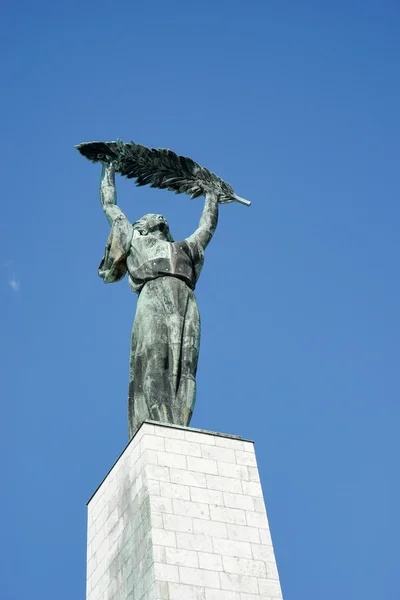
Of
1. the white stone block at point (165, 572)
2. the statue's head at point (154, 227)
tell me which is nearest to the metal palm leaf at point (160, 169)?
the statue's head at point (154, 227)

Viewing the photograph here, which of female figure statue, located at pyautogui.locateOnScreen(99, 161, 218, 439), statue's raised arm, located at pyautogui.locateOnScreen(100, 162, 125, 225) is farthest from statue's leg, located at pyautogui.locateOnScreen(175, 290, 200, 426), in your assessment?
statue's raised arm, located at pyautogui.locateOnScreen(100, 162, 125, 225)

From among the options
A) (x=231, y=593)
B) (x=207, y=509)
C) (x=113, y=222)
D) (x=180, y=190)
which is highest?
(x=180, y=190)

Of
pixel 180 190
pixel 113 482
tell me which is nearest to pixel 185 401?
pixel 113 482

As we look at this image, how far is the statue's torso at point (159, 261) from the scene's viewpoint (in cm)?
1802

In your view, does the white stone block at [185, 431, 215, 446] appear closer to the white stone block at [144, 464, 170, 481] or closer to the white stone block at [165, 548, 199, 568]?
the white stone block at [144, 464, 170, 481]

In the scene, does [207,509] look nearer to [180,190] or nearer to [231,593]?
[231,593]

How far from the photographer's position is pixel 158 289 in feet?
58.2

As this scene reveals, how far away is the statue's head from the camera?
61.5 ft

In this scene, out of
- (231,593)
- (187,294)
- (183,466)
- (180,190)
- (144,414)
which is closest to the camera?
(231,593)

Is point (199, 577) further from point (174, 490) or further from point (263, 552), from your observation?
point (174, 490)

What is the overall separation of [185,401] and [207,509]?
2.24m

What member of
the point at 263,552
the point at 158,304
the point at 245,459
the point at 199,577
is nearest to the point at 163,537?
the point at 199,577

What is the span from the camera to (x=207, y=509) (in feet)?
48.8

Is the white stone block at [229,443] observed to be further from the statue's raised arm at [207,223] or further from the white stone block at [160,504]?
the statue's raised arm at [207,223]
